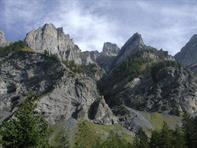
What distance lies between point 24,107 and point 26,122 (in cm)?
150

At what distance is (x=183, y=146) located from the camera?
117938 millimetres

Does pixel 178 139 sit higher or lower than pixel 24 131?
higher

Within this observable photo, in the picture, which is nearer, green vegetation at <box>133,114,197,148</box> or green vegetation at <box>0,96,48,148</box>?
green vegetation at <box>0,96,48,148</box>

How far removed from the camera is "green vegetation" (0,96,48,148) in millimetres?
33844

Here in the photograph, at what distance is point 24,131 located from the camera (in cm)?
3450

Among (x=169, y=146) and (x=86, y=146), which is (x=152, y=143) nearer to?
(x=169, y=146)

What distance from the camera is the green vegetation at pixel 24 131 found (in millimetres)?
33844

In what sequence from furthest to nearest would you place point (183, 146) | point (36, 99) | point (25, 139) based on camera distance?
point (183, 146)
point (36, 99)
point (25, 139)

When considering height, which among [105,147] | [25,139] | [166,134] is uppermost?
[166,134]

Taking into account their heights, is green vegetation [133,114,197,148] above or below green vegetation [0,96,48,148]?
above

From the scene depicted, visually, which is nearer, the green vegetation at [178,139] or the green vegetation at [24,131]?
the green vegetation at [24,131]

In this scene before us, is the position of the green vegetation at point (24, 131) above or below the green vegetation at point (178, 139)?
below

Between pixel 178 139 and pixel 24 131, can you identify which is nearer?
pixel 24 131

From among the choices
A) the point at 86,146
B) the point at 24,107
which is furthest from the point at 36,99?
the point at 86,146
